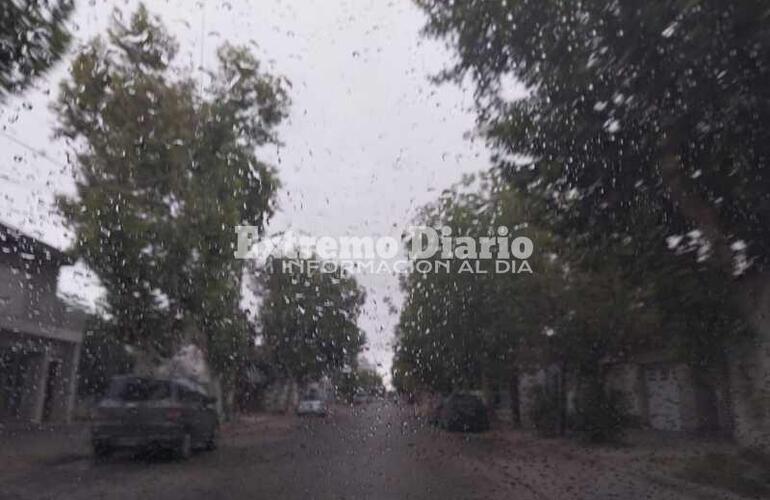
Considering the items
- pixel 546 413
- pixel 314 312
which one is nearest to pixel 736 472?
pixel 314 312

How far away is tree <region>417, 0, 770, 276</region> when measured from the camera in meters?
5.07

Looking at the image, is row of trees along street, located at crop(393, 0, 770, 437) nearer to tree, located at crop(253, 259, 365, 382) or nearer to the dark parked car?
tree, located at crop(253, 259, 365, 382)

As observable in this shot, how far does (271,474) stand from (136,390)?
8.18 feet

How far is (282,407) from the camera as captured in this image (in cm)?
2948

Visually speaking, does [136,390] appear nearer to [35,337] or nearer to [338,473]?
[338,473]

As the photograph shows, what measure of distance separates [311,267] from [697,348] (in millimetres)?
9801

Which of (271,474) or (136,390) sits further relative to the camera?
(136,390)

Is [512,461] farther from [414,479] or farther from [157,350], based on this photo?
[157,350]

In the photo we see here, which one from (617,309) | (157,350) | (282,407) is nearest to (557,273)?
(617,309)

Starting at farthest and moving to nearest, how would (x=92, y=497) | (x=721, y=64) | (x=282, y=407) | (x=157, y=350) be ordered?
(x=282, y=407) → (x=157, y=350) → (x=92, y=497) → (x=721, y=64)

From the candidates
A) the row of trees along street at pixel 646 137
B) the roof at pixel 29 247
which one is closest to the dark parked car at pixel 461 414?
the roof at pixel 29 247

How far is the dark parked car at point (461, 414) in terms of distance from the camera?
63.7ft

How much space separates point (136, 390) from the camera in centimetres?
1041

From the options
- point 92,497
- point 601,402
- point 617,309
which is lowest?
point 92,497
